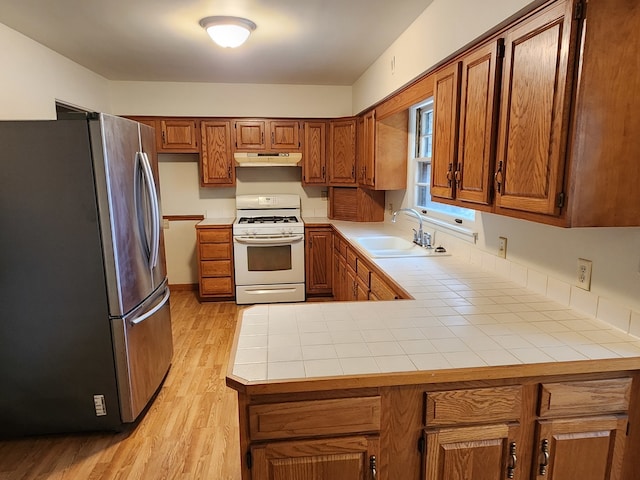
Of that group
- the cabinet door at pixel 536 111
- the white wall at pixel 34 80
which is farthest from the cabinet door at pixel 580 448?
the white wall at pixel 34 80

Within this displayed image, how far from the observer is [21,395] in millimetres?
2172

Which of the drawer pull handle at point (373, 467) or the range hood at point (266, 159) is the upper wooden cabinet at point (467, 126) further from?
the range hood at point (266, 159)

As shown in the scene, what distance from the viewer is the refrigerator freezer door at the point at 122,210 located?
2014mm

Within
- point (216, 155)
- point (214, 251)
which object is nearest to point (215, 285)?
point (214, 251)

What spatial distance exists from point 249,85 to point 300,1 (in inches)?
93.4

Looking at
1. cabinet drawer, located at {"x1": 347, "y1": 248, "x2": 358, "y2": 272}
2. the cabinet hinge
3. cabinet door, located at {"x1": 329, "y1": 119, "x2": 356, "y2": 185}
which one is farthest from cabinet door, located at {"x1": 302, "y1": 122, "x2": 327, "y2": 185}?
the cabinet hinge

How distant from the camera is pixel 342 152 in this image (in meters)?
4.50

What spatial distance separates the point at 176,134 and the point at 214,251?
135 cm

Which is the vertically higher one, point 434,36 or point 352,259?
point 434,36

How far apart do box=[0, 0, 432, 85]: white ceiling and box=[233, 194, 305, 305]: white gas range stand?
5.18 feet

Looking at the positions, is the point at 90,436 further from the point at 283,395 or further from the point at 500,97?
the point at 500,97

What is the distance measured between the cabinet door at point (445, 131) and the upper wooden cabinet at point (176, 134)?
297cm

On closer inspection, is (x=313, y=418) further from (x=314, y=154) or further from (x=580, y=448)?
(x=314, y=154)

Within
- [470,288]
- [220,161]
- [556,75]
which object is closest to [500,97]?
[556,75]
